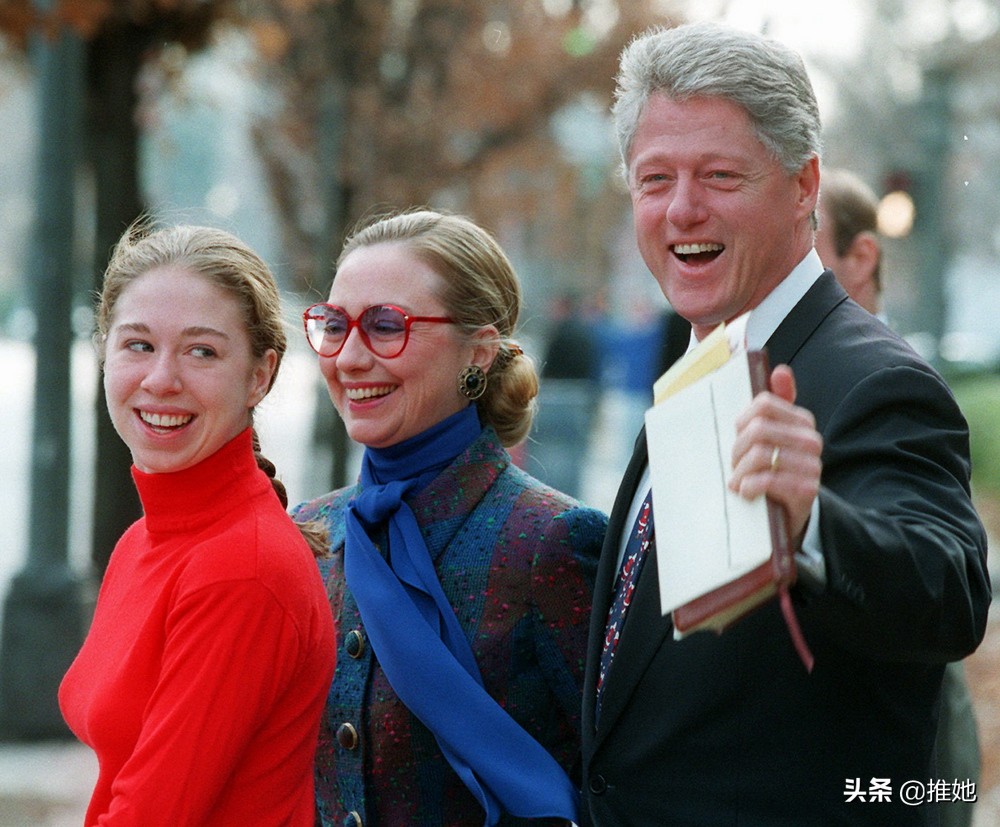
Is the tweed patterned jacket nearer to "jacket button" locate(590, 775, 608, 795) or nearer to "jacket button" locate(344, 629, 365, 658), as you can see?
"jacket button" locate(344, 629, 365, 658)

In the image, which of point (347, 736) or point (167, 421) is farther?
point (347, 736)

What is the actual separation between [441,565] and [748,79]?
1171mm

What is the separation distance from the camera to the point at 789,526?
1.81 metres

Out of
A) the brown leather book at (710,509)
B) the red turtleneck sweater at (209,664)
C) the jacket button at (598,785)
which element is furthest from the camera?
the jacket button at (598,785)

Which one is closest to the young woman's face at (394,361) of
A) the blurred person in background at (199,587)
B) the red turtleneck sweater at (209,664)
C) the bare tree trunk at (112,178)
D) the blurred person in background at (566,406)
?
the blurred person in background at (199,587)

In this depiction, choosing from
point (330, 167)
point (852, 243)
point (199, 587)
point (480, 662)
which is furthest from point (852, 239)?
point (330, 167)

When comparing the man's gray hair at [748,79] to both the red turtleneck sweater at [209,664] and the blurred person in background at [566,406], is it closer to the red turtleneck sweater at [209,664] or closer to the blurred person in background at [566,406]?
the red turtleneck sweater at [209,664]

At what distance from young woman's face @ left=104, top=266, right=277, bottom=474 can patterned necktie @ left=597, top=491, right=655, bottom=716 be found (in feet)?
2.47

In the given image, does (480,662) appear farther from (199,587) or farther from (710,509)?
(710,509)

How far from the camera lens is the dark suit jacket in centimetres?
197

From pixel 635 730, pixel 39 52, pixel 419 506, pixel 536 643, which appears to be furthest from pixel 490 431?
pixel 39 52

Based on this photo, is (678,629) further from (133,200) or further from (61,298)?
(133,200)

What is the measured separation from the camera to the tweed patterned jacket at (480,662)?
114 inches

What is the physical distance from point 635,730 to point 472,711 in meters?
0.43
